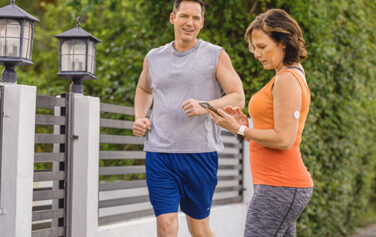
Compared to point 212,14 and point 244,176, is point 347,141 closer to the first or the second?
point 244,176

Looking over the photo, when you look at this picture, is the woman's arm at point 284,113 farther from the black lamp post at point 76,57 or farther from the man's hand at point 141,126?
the black lamp post at point 76,57

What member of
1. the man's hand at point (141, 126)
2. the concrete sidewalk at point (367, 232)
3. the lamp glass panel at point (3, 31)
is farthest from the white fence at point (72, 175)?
the concrete sidewalk at point (367, 232)

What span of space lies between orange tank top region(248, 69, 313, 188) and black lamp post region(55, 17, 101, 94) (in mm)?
2114

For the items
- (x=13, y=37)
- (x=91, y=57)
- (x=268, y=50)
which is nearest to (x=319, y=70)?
(x=91, y=57)

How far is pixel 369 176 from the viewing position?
10.2m

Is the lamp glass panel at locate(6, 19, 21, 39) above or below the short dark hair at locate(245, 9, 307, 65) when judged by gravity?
above

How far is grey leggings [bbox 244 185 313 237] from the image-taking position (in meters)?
2.73

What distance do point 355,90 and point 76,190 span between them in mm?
5056

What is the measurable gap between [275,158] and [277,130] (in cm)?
16

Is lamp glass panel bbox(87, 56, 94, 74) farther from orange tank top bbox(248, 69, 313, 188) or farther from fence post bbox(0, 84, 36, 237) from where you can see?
orange tank top bbox(248, 69, 313, 188)

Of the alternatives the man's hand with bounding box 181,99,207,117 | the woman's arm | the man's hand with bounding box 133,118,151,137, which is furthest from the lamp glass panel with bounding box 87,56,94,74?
the woman's arm

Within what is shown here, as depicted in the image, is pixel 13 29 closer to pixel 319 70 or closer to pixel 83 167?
pixel 83 167

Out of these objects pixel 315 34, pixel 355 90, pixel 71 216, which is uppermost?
pixel 315 34

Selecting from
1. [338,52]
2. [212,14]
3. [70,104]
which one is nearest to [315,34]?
[338,52]
